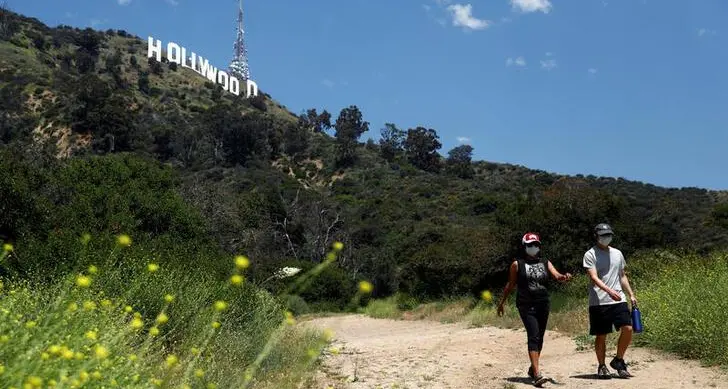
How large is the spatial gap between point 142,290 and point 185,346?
2480mm

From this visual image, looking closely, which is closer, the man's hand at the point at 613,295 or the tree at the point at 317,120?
the man's hand at the point at 613,295

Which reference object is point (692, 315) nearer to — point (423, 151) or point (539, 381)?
point (539, 381)

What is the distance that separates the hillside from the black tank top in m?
7.16

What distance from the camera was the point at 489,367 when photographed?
9.44 meters

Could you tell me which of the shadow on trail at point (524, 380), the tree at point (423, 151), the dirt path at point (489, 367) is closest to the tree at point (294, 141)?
the tree at point (423, 151)

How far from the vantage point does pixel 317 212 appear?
40656 mm

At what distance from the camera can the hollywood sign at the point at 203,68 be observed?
3497 inches

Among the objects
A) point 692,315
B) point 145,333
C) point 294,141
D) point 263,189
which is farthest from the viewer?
point 294,141

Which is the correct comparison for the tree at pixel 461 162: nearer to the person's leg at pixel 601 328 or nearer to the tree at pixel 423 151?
the tree at pixel 423 151

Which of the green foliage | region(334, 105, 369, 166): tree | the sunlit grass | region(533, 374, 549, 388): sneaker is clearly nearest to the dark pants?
region(533, 374, 549, 388): sneaker

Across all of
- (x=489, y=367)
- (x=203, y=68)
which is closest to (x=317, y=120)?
(x=203, y=68)

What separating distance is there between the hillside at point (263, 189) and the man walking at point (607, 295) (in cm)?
783

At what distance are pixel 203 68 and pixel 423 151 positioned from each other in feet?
109

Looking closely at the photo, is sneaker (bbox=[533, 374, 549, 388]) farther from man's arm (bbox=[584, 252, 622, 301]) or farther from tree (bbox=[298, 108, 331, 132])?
tree (bbox=[298, 108, 331, 132])
